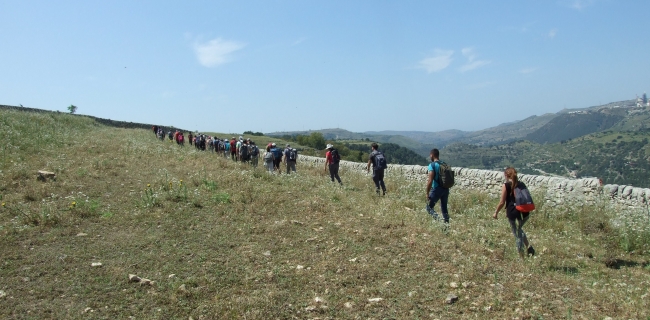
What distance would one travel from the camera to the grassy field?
4.32 m

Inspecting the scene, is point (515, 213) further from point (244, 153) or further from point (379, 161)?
point (244, 153)

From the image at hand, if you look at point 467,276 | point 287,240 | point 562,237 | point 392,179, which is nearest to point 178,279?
point 287,240

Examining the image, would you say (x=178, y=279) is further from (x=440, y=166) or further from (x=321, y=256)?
(x=440, y=166)

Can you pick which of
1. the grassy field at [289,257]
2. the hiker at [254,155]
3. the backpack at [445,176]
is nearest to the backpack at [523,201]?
the grassy field at [289,257]

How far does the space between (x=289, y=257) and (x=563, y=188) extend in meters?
8.30

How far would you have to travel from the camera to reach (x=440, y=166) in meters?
7.41

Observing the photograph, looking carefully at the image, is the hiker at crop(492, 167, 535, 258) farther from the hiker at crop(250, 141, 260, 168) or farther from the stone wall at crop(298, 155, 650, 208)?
Answer: the hiker at crop(250, 141, 260, 168)

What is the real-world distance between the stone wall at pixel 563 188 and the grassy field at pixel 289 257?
0.68m

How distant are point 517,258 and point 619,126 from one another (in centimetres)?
21117

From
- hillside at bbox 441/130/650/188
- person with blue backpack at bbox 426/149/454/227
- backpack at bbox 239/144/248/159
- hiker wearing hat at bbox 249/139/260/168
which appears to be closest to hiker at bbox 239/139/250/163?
backpack at bbox 239/144/248/159

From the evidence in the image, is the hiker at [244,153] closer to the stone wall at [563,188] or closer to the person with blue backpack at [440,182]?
the stone wall at [563,188]

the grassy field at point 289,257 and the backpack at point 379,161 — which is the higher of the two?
the backpack at point 379,161

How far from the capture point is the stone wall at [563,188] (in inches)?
347

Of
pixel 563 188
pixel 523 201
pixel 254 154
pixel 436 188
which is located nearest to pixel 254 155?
pixel 254 154
